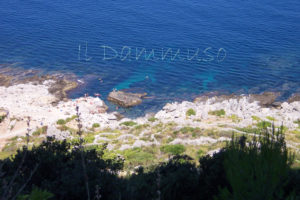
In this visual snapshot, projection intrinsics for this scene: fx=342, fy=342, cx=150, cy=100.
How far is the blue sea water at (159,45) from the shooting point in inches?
1976

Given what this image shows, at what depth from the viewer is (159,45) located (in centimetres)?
6094

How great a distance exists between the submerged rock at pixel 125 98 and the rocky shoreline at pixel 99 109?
0.65ft

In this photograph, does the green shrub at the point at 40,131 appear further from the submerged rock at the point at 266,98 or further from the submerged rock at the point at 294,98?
the submerged rock at the point at 294,98

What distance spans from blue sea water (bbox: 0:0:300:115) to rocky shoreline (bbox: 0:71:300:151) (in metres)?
2.49

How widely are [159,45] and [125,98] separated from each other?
19.6 meters

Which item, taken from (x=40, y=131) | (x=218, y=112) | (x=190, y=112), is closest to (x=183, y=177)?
(x=40, y=131)

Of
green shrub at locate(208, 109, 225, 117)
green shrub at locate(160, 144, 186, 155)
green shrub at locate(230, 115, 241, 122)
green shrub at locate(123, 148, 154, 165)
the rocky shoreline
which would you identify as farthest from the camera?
green shrub at locate(208, 109, 225, 117)

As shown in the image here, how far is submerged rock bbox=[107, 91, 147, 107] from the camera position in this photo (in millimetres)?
44106

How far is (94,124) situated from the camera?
121 ft

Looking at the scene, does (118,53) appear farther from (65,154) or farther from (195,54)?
(65,154)

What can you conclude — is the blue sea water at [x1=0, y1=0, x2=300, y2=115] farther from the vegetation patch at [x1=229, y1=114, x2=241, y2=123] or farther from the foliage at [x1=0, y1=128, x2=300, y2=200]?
the foliage at [x1=0, y1=128, x2=300, y2=200]

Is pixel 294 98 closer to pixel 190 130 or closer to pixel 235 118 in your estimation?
pixel 235 118

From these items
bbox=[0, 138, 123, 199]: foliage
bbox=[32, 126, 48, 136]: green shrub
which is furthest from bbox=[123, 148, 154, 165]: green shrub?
bbox=[32, 126, 48, 136]: green shrub

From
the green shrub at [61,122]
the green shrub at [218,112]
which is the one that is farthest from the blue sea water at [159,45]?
the green shrub at [218,112]
